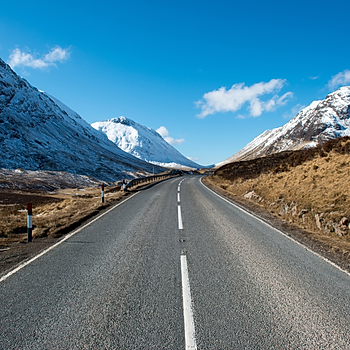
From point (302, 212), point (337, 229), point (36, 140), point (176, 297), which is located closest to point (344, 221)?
point (337, 229)

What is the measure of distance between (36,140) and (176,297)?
4093 inches

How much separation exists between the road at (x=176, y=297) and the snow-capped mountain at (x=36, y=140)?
7874cm

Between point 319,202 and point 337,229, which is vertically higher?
point 319,202

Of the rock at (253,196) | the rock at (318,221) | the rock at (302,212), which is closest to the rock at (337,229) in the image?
the rock at (318,221)

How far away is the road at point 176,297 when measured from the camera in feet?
9.50

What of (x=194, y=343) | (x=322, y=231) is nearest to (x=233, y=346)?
(x=194, y=343)

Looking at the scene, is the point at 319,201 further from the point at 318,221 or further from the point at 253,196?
the point at 253,196

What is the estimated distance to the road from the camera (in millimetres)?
2895

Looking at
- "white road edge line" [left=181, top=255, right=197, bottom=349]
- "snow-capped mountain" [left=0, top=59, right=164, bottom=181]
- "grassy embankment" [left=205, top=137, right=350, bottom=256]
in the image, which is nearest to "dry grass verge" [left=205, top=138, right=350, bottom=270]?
"grassy embankment" [left=205, top=137, right=350, bottom=256]

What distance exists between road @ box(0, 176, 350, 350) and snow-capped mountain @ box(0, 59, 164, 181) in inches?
3100

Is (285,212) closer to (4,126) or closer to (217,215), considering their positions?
(217,215)

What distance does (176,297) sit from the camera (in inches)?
148

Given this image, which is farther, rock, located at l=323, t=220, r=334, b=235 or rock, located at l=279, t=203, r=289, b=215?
rock, located at l=279, t=203, r=289, b=215

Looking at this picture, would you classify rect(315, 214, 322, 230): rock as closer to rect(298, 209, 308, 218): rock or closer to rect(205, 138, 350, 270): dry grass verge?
rect(205, 138, 350, 270): dry grass verge
